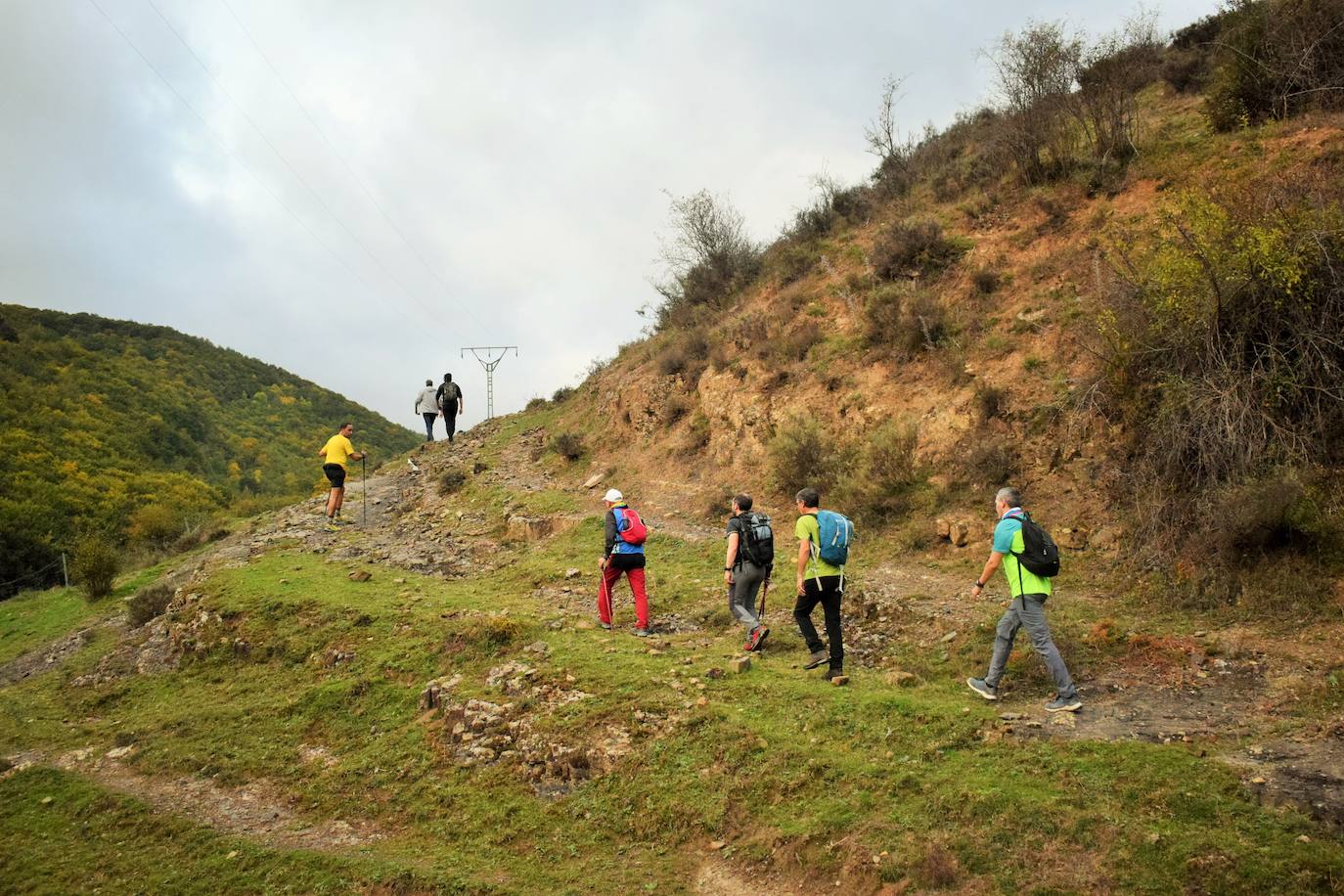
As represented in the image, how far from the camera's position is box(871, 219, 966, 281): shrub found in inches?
680

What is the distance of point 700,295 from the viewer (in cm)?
2452

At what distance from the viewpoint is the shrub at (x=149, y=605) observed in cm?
1409

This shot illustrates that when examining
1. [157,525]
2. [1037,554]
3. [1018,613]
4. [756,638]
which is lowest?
[756,638]

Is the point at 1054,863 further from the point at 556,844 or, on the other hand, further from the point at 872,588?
the point at 872,588

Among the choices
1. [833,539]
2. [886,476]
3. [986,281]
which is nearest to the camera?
[833,539]

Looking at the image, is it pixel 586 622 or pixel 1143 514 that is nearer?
pixel 1143 514

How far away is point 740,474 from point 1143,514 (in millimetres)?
8258

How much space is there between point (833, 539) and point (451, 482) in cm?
1454

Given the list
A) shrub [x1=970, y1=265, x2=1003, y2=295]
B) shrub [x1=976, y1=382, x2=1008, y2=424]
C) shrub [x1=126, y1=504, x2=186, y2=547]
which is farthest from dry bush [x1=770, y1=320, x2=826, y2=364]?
shrub [x1=126, y1=504, x2=186, y2=547]

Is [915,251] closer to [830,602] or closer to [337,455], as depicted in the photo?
[830,602]

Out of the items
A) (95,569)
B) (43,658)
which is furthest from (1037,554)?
(95,569)

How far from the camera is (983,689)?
23.0 ft

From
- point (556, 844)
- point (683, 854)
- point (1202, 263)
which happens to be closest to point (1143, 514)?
point (1202, 263)

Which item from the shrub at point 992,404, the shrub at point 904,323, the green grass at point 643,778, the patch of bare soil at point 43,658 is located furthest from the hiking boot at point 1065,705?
the patch of bare soil at point 43,658
